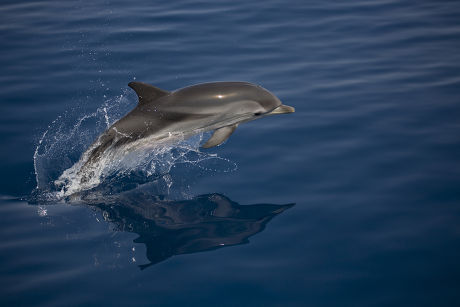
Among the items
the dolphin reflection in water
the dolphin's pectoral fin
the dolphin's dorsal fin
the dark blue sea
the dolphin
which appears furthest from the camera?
the dolphin's pectoral fin

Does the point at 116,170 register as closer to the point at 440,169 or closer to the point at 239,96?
the point at 239,96

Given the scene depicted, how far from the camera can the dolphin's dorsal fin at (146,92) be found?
6618mm

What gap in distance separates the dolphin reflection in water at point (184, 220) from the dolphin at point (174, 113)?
0.77 metres

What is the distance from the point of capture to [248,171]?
719cm

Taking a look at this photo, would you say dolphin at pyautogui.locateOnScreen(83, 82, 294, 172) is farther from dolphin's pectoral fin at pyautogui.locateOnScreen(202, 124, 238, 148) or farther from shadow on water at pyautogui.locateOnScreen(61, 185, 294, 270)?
shadow on water at pyautogui.locateOnScreen(61, 185, 294, 270)

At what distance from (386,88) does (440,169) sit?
2.59 meters

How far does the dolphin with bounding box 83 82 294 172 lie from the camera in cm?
677

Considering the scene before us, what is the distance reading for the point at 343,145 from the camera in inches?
301

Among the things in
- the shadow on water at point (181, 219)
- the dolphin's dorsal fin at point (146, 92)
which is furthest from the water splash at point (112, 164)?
the dolphin's dorsal fin at point (146, 92)

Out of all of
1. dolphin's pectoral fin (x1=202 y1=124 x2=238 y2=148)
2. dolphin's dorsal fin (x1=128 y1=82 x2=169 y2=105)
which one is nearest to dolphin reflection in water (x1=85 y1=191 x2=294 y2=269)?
dolphin's pectoral fin (x1=202 y1=124 x2=238 y2=148)

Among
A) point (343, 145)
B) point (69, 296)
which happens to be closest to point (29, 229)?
point (69, 296)

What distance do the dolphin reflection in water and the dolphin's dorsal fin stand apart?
123 centimetres

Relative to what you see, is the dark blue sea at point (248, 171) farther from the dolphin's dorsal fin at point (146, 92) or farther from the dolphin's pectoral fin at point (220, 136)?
the dolphin's dorsal fin at point (146, 92)

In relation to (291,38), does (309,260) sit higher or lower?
lower
